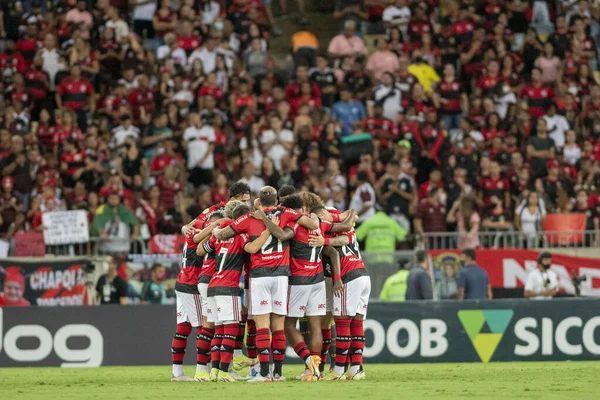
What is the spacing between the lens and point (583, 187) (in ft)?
83.3

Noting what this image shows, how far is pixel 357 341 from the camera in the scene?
53.9ft

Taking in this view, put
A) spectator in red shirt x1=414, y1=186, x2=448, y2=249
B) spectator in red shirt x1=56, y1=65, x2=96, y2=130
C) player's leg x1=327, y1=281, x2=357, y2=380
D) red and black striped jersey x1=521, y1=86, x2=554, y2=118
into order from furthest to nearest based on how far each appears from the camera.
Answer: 1. red and black striped jersey x1=521, y1=86, x2=554, y2=118
2. spectator in red shirt x1=56, y1=65, x2=96, y2=130
3. spectator in red shirt x1=414, y1=186, x2=448, y2=249
4. player's leg x1=327, y1=281, x2=357, y2=380

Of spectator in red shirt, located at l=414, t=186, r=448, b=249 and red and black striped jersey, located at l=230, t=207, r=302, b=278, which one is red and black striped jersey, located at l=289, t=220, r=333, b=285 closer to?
red and black striped jersey, located at l=230, t=207, r=302, b=278

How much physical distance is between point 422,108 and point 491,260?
565 centimetres

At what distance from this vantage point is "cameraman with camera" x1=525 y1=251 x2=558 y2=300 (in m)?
22.4

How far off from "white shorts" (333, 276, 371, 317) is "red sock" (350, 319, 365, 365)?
6.7 inches

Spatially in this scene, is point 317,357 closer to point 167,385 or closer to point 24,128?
point 167,385

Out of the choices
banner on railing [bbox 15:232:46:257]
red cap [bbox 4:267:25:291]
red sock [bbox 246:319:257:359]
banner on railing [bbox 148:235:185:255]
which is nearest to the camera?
red sock [bbox 246:319:257:359]

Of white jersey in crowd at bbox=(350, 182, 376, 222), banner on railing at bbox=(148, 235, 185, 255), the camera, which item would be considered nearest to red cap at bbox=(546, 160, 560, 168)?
the camera

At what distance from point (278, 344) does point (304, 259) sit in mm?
1113

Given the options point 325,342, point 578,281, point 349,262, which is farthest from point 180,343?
point 578,281

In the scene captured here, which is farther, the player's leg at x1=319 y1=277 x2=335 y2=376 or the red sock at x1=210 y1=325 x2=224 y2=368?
the player's leg at x1=319 y1=277 x2=335 y2=376

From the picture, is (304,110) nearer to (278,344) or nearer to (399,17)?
(399,17)

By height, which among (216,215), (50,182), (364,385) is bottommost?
(364,385)
